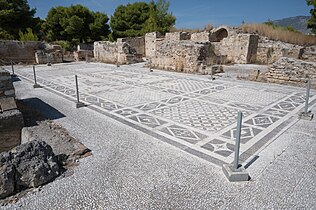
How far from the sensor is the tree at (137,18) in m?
28.2

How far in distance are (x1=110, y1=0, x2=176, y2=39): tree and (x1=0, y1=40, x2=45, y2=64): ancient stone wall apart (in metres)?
12.8

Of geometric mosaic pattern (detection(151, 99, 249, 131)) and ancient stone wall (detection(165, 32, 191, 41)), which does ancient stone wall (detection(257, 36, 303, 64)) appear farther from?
geometric mosaic pattern (detection(151, 99, 249, 131))

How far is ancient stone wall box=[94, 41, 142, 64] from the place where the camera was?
54.5 feet

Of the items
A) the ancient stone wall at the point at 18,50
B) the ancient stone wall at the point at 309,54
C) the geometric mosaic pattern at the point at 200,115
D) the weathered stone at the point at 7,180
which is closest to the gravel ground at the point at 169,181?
the weathered stone at the point at 7,180

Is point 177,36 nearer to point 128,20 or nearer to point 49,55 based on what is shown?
point 49,55

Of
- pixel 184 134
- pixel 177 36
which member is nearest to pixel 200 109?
pixel 184 134

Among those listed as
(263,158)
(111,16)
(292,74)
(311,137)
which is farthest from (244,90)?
(111,16)

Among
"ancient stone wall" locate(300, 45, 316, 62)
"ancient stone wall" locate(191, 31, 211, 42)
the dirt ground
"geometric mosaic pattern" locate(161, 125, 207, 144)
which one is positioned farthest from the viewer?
"ancient stone wall" locate(191, 31, 211, 42)

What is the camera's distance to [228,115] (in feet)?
17.1

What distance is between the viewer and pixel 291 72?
8.86 meters

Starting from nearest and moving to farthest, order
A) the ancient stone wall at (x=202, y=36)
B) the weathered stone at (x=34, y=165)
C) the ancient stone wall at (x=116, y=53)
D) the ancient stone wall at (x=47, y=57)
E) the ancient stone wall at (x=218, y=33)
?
1. the weathered stone at (x=34, y=165)
2. the ancient stone wall at (x=116, y=53)
3. the ancient stone wall at (x=47, y=57)
4. the ancient stone wall at (x=202, y=36)
5. the ancient stone wall at (x=218, y=33)

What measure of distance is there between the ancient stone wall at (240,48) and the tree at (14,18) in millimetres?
20093

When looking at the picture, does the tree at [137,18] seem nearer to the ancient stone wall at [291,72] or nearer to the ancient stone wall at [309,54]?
the ancient stone wall at [309,54]

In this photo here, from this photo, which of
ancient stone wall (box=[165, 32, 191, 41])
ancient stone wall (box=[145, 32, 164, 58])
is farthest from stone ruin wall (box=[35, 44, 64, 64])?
ancient stone wall (box=[165, 32, 191, 41])
